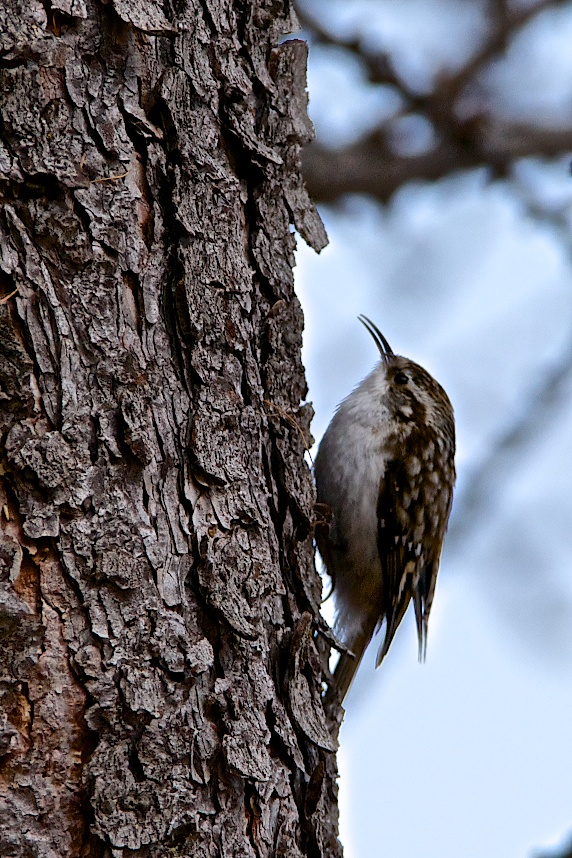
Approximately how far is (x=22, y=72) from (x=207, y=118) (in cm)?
36

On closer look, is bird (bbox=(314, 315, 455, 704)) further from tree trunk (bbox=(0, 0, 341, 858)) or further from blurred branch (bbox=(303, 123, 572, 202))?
blurred branch (bbox=(303, 123, 572, 202))

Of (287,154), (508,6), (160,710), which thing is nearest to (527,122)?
(508,6)

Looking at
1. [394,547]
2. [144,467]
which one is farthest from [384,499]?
[144,467]

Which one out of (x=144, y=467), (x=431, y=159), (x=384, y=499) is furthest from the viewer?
(x=431, y=159)

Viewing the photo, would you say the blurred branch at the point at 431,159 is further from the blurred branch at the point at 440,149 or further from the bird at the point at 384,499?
the bird at the point at 384,499

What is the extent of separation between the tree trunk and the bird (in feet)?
3.57

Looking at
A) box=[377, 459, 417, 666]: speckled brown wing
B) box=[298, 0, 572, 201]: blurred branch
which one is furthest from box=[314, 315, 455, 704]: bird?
box=[298, 0, 572, 201]: blurred branch

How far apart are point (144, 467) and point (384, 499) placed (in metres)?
1.54

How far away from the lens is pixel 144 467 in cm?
185

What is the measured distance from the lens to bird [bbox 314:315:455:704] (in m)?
3.21

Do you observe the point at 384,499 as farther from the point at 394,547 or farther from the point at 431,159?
the point at 431,159

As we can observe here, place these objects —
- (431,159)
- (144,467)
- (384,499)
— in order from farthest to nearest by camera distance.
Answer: (431,159) < (384,499) < (144,467)

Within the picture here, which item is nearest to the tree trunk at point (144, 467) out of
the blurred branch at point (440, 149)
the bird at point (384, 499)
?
the bird at point (384, 499)

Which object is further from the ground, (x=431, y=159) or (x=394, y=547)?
(x=431, y=159)
